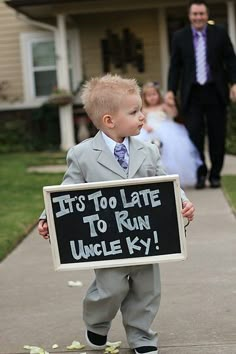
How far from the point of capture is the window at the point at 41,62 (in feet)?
55.8

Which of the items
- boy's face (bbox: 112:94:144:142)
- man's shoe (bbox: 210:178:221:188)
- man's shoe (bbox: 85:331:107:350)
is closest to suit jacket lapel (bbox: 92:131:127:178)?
boy's face (bbox: 112:94:144:142)

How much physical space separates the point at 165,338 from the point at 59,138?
40.0 feet

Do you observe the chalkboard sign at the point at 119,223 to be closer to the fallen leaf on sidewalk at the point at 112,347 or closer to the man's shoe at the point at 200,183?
the fallen leaf on sidewalk at the point at 112,347

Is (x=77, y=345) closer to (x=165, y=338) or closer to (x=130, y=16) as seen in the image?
(x=165, y=338)

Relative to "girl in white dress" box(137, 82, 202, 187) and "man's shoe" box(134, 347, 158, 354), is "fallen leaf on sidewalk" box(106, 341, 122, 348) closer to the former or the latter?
"man's shoe" box(134, 347, 158, 354)

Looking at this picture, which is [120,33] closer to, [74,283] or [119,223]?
[74,283]

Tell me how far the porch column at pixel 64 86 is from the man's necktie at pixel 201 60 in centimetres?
699

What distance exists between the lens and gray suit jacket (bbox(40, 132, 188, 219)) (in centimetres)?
399

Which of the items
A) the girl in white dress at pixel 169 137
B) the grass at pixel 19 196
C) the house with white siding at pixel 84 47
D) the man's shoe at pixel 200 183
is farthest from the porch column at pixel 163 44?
the man's shoe at pixel 200 183

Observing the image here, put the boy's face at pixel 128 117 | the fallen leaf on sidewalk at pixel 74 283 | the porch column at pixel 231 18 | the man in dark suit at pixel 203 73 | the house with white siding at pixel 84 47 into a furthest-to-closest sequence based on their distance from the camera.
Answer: the house with white siding at pixel 84 47 → the porch column at pixel 231 18 → the man in dark suit at pixel 203 73 → the fallen leaf on sidewalk at pixel 74 283 → the boy's face at pixel 128 117

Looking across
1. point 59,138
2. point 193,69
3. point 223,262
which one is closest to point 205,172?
point 193,69

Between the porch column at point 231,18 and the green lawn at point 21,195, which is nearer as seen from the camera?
the green lawn at point 21,195

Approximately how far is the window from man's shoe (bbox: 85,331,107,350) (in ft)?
43.2

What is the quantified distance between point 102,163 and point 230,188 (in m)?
5.33
